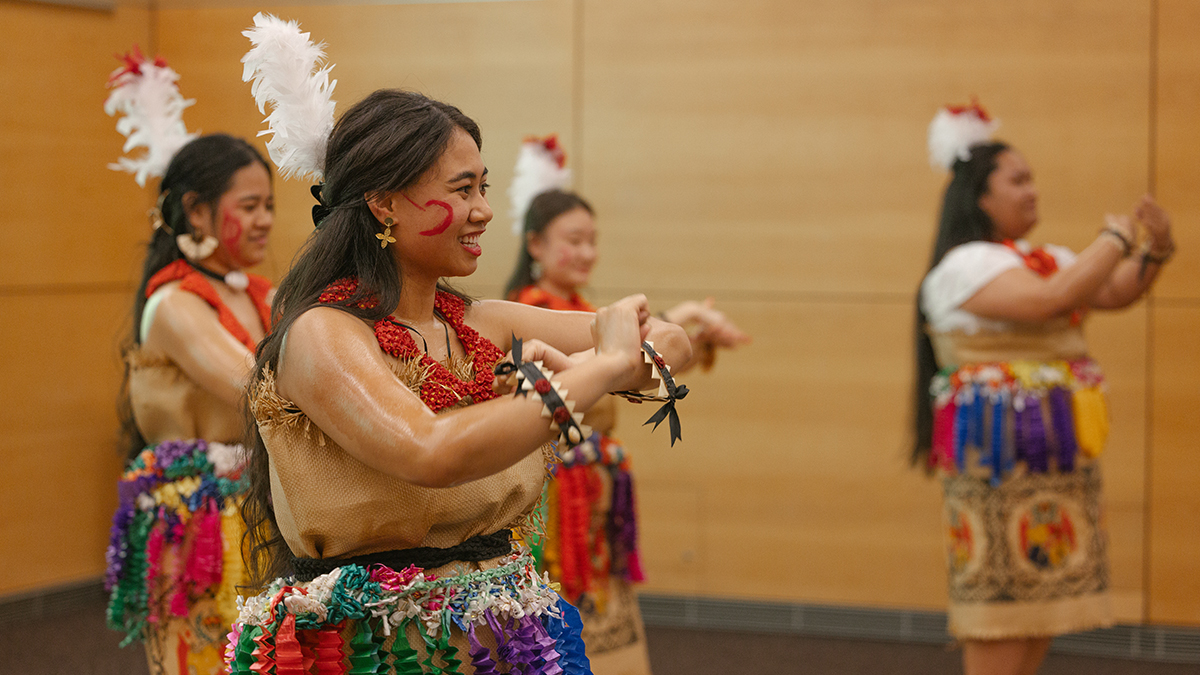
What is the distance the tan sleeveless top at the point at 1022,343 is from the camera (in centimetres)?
333

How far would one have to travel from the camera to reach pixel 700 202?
4.58 meters

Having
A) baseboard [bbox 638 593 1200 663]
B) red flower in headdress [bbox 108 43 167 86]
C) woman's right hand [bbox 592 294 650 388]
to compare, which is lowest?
baseboard [bbox 638 593 1200 663]

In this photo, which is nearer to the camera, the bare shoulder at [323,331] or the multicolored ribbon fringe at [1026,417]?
the bare shoulder at [323,331]

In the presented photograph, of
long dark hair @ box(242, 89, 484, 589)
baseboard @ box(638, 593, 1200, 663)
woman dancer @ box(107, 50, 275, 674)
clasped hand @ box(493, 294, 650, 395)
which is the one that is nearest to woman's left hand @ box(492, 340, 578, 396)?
clasped hand @ box(493, 294, 650, 395)

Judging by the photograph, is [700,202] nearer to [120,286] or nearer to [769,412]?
[769,412]

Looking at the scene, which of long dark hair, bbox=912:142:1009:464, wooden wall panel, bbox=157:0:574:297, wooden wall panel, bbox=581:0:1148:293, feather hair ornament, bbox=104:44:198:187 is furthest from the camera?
wooden wall panel, bbox=157:0:574:297

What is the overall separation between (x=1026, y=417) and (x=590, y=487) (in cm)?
128

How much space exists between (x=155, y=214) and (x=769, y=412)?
2554 mm

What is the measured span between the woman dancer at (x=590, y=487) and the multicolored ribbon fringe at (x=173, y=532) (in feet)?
2.63

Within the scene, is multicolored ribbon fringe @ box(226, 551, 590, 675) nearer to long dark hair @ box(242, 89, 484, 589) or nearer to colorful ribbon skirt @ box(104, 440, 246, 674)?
long dark hair @ box(242, 89, 484, 589)

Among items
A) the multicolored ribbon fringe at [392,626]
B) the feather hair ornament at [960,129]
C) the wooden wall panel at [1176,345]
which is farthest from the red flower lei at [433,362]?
the wooden wall panel at [1176,345]

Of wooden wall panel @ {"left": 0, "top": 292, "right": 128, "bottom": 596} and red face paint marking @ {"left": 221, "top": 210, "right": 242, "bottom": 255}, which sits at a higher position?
red face paint marking @ {"left": 221, "top": 210, "right": 242, "bottom": 255}

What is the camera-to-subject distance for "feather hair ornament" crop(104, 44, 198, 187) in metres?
3.00

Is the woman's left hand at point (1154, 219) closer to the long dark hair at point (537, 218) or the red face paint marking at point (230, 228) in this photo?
the long dark hair at point (537, 218)
